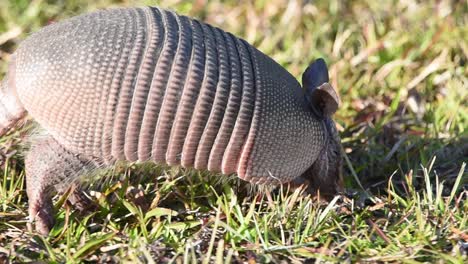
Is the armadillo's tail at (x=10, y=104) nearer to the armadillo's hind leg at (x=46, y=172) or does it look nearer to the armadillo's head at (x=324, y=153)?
the armadillo's hind leg at (x=46, y=172)

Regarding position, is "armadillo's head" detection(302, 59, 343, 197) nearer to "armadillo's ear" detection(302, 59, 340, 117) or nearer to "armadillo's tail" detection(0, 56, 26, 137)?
"armadillo's ear" detection(302, 59, 340, 117)

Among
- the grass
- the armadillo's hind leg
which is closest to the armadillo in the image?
the armadillo's hind leg

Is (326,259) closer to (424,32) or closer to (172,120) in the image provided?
(172,120)

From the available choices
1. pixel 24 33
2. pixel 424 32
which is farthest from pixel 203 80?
pixel 424 32

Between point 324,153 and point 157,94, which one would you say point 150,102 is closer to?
point 157,94

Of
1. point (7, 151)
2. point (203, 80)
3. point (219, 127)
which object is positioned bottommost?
point (7, 151)

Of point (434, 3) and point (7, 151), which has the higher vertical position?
point (434, 3)

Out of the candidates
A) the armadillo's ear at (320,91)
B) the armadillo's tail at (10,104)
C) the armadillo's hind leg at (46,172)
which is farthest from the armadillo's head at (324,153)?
the armadillo's tail at (10,104)
